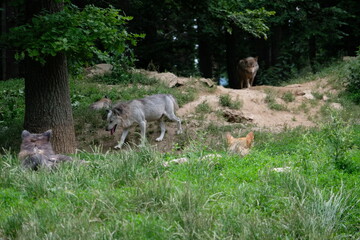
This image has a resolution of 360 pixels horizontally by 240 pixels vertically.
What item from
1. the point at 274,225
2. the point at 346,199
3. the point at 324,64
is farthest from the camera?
the point at 324,64

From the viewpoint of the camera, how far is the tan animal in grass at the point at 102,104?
48.6ft

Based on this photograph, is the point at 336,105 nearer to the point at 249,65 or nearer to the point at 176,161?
the point at 249,65

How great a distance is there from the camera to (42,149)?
7.93 meters

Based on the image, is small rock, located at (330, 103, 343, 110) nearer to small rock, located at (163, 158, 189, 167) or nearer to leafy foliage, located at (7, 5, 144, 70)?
leafy foliage, located at (7, 5, 144, 70)

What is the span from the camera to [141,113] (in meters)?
13.4

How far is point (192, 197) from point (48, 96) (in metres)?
6.15

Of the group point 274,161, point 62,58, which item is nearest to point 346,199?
point 274,161

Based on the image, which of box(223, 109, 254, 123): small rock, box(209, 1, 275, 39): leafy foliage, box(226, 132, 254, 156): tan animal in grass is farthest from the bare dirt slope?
box(226, 132, 254, 156): tan animal in grass

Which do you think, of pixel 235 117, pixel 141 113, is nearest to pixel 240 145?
pixel 141 113

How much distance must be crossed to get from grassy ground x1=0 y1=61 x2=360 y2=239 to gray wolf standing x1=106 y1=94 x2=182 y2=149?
5220 millimetres

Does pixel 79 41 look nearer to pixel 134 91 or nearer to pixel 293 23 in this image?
pixel 134 91

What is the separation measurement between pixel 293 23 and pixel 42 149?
1991 centimetres

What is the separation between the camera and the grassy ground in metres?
4.93

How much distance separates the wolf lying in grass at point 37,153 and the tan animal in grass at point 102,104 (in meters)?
6.64
